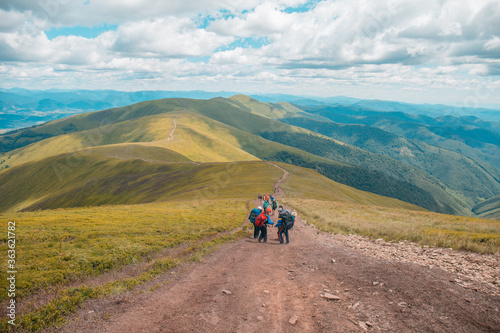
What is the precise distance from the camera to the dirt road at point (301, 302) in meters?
10.4

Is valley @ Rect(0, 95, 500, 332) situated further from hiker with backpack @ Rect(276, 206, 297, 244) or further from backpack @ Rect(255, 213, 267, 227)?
backpack @ Rect(255, 213, 267, 227)

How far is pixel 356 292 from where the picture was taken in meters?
12.9

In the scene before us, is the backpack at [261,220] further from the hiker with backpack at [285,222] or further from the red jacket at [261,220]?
the hiker with backpack at [285,222]

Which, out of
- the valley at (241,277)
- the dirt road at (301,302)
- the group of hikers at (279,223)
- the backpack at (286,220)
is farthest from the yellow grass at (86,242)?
the backpack at (286,220)

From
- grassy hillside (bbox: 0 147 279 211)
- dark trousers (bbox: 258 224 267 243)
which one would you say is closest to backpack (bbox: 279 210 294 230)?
dark trousers (bbox: 258 224 267 243)

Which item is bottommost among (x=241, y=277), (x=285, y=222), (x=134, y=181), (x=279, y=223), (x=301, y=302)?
(x=134, y=181)

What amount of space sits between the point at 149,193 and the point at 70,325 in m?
74.0

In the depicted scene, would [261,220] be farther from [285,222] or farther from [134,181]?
[134,181]

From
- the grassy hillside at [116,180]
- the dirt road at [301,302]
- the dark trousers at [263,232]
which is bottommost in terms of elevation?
the grassy hillside at [116,180]

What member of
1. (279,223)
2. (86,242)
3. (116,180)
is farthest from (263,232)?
(116,180)

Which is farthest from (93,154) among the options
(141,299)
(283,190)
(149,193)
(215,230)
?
(141,299)

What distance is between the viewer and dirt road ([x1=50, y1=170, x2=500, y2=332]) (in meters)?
10.4

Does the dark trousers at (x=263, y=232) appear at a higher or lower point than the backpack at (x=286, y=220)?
lower

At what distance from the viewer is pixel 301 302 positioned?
41.0ft
